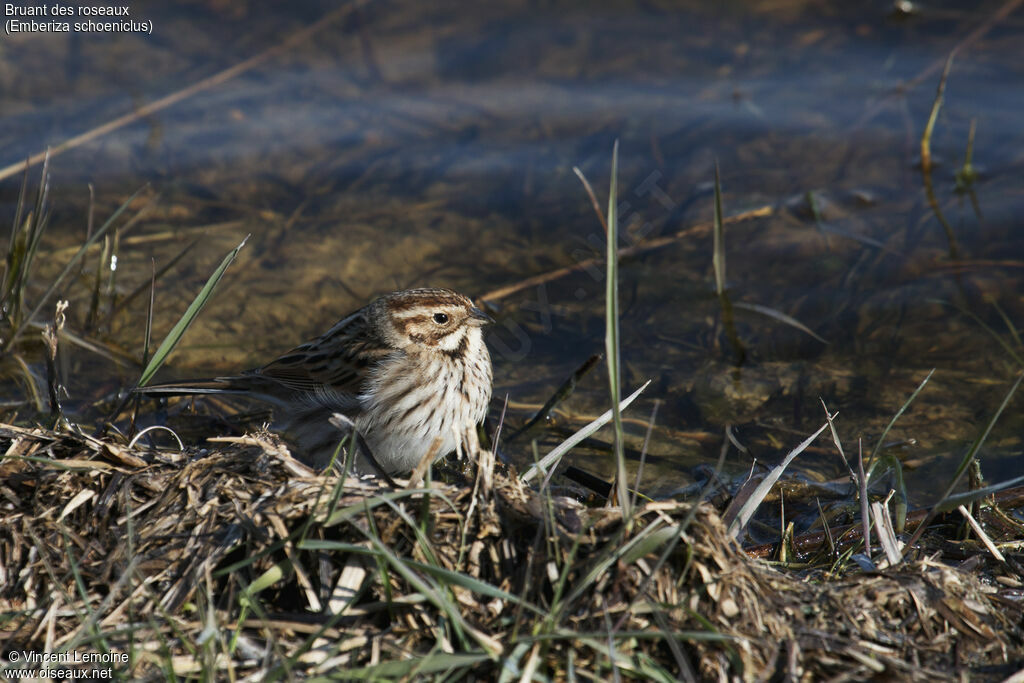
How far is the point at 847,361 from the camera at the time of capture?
6.26m

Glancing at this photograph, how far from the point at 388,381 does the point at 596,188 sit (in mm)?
3695

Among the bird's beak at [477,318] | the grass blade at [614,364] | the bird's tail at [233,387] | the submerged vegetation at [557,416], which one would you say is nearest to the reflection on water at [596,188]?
the submerged vegetation at [557,416]

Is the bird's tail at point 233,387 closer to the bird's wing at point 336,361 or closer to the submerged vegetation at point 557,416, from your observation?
the bird's wing at point 336,361

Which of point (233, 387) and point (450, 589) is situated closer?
point (450, 589)

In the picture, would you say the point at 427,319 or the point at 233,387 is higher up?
the point at 427,319

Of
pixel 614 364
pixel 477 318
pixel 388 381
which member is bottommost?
pixel 388 381

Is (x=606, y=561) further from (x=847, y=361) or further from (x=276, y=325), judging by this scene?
(x=276, y=325)

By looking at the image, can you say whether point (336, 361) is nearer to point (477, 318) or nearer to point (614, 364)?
point (477, 318)

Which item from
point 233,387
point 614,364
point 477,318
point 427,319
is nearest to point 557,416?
point 477,318

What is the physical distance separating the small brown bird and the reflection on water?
79 cm

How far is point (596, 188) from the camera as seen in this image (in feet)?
27.1

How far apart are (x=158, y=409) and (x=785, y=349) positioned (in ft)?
12.8

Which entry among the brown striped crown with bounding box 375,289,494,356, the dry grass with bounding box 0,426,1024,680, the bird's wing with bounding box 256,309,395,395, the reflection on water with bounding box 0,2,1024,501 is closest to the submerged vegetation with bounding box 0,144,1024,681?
the dry grass with bounding box 0,426,1024,680

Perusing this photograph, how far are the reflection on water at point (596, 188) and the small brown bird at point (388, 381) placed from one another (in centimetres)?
79
